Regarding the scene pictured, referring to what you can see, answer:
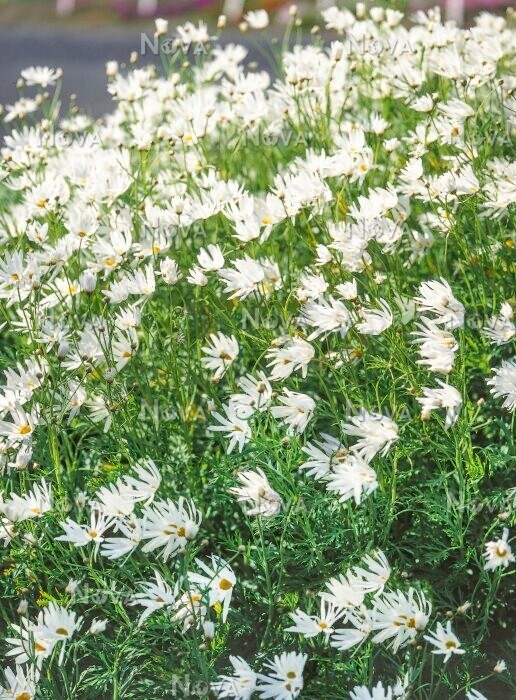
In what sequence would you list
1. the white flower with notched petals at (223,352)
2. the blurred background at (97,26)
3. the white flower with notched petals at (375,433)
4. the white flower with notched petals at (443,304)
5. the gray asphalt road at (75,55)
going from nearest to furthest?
the white flower with notched petals at (375,433) < the white flower with notched petals at (443,304) < the white flower with notched petals at (223,352) < the gray asphalt road at (75,55) < the blurred background at (97,26)

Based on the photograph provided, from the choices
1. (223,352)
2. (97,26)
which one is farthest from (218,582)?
(97,26)

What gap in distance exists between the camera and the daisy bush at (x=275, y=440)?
8.43 feet

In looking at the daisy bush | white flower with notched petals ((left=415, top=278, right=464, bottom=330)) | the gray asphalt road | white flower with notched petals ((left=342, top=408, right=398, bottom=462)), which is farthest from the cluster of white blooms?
the gray asphalt road

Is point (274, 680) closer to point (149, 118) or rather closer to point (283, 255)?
point (283, 255)

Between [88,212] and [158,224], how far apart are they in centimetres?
33

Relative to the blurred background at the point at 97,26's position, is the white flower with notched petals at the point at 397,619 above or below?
above

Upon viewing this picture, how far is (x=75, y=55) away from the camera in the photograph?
1323cm

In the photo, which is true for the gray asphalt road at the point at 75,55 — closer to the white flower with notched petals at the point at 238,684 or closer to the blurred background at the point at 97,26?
the blurred background at the point at 97,26

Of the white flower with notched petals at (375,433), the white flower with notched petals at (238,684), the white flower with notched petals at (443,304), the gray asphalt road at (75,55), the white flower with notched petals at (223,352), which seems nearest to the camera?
the white flower with notched petals at (238,684)

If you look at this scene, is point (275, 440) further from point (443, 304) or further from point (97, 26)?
point (97, 26)

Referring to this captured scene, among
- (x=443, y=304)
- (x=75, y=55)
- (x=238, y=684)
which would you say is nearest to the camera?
(x=238, y=684)

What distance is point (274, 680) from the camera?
8.19 ft

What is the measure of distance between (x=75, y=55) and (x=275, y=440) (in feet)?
36.9

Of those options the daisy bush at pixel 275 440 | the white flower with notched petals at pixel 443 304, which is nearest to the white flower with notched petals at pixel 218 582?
the daisy bush at pixel 275 440
